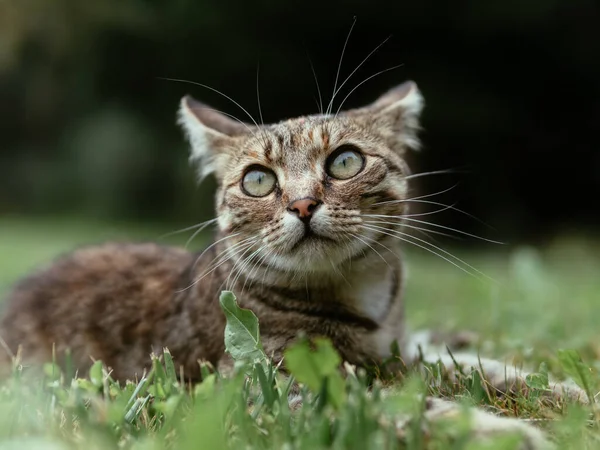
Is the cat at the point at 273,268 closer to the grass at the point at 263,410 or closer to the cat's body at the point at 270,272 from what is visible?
the cat's body at the point at 270,272

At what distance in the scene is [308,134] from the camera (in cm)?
269

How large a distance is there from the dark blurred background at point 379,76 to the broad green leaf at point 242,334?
6.92 metres

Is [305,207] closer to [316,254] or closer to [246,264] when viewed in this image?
[316,254]

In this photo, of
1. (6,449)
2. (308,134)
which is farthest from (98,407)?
(308,134)

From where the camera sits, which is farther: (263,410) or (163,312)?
(163,312)

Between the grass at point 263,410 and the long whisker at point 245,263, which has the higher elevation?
the long whisker at point 245,263

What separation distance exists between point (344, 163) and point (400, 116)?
626mm

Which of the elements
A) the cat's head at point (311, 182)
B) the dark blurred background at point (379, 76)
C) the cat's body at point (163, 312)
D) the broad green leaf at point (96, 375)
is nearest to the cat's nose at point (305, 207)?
the cat's head at point (311, 182)

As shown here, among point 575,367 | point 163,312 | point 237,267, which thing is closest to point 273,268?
point 237,267

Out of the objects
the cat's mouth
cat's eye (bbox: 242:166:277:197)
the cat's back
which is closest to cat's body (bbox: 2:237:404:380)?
the cat's back

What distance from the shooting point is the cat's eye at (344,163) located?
2.63m

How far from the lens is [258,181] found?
Answer: 272 cm

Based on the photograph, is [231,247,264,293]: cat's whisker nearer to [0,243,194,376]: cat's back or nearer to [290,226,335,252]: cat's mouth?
[290,226,335,252]: cat's mouth

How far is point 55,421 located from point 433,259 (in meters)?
8.69
